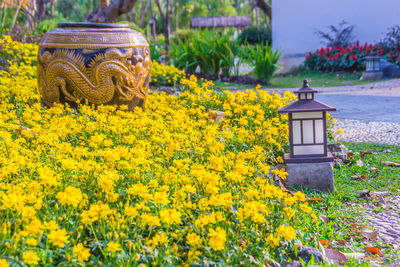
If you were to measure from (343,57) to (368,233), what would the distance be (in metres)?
11.8

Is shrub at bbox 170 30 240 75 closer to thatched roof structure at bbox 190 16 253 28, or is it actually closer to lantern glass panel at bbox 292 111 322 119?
lantern glass panel at bbox 292 111 322 119

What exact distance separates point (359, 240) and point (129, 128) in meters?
2.00

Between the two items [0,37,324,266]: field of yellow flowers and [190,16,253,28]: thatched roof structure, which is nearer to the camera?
[0,37,324,266]: field of yellow flowers

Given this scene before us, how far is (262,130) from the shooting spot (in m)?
4.18

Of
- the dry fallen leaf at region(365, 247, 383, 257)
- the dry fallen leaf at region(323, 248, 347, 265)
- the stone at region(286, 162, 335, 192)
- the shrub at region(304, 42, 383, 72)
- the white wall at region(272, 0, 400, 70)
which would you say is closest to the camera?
the dry fallen leaf at region(323, 248, 347, 265)

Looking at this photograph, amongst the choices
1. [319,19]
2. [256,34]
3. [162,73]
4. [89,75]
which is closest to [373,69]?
[319,19]

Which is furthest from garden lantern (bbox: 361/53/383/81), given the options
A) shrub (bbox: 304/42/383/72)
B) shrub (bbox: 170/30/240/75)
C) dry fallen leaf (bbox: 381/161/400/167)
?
dry fallen leaf (bbox: 381/161/400/167)

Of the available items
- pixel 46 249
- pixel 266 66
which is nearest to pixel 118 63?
pixel 46 249

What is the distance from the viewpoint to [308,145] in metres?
3.64

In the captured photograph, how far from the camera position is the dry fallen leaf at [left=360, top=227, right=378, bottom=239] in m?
2.77

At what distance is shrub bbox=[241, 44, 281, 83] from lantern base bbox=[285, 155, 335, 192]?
22.8ft

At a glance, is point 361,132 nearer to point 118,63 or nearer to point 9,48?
point 118,63

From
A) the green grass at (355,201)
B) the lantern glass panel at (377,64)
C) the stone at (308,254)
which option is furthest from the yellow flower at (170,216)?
the lantern glass panel at (377,64)

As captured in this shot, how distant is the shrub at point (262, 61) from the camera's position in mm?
10453
